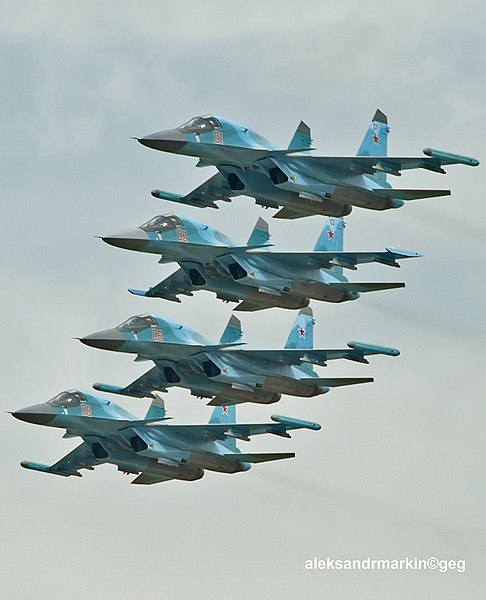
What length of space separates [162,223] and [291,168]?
8.76 m

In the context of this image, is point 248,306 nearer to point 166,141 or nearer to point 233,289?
point 233,289

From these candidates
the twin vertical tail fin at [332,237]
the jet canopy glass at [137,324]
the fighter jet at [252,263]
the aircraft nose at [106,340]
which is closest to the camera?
the fighter jet at [252,263]

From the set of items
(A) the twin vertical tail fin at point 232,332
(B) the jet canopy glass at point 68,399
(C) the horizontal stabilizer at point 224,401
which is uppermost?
(A) the twin vertical tail fin at point 232,332

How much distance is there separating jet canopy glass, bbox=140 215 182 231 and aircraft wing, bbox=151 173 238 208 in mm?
1991

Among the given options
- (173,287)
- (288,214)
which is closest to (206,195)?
(288,214)

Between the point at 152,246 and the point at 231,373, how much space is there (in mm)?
9923

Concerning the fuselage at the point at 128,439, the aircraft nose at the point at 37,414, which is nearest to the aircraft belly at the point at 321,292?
the fuselage at the point at 128,439

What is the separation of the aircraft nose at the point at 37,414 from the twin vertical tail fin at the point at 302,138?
75.5 ft

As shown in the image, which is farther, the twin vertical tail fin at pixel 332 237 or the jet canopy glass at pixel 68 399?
the twin vertical tail fin at pixel 332 237

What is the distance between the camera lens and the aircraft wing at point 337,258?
5030 inches

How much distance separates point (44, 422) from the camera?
13388 centimetres

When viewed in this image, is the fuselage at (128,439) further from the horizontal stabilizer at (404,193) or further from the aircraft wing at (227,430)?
the horizontal stabilizer at (404,193)

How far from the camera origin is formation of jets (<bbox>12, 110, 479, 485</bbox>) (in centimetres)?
12512

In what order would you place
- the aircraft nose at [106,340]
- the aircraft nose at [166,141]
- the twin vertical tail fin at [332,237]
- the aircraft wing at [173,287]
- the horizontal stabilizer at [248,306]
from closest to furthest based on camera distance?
the aircraft nose at [166,141] < the aircraft nose at [106,340] < the horizontal stabilizer at [248,306] < the aircraft wing at [173,287] < the twin vertical tail fin at [332,237]
